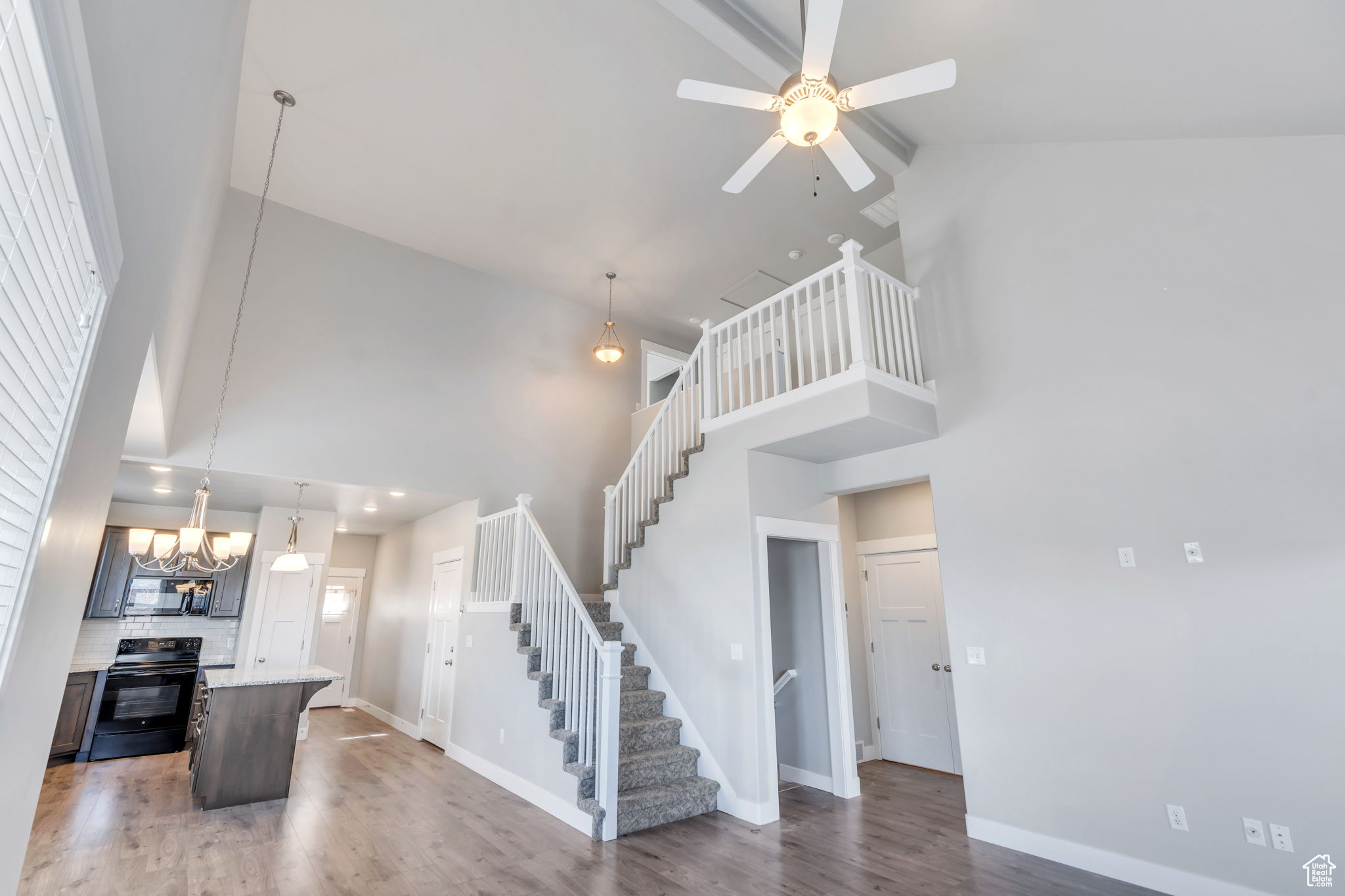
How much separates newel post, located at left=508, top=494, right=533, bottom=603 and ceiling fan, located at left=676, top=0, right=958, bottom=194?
3.69 m

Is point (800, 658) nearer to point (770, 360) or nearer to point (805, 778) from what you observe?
point (805, 778)

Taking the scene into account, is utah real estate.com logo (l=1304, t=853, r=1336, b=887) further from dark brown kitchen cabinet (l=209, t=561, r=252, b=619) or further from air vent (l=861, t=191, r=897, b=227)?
dark brown kitchen cabinet (l=209, t=561, r=252, b=619)

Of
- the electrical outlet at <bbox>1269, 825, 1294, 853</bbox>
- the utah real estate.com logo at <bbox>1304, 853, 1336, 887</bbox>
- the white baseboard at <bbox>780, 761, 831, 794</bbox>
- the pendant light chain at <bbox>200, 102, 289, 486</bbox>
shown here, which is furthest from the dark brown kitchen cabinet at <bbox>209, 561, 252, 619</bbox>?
the utah real estate.com logo at <bbox>1304, 853, 1336, 887</bbox>

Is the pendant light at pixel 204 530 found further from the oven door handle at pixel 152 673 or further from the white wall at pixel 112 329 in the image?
the white wall at pixel 112 329

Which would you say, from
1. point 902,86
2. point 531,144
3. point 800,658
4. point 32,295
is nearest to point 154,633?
point 531,144

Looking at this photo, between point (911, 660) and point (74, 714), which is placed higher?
point (911, 660)

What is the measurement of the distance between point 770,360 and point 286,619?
6.29 m

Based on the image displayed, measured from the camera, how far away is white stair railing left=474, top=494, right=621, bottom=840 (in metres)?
4.05

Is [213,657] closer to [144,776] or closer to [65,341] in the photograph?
[144,776]

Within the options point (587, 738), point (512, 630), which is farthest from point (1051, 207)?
point (512, 630)

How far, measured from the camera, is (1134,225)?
383cm

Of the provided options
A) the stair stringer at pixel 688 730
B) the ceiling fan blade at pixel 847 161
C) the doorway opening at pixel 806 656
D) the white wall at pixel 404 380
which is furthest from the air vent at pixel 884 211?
the stair stringer at pixel 688 730

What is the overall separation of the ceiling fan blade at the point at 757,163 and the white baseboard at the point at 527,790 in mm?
4001

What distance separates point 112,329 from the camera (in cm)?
176
